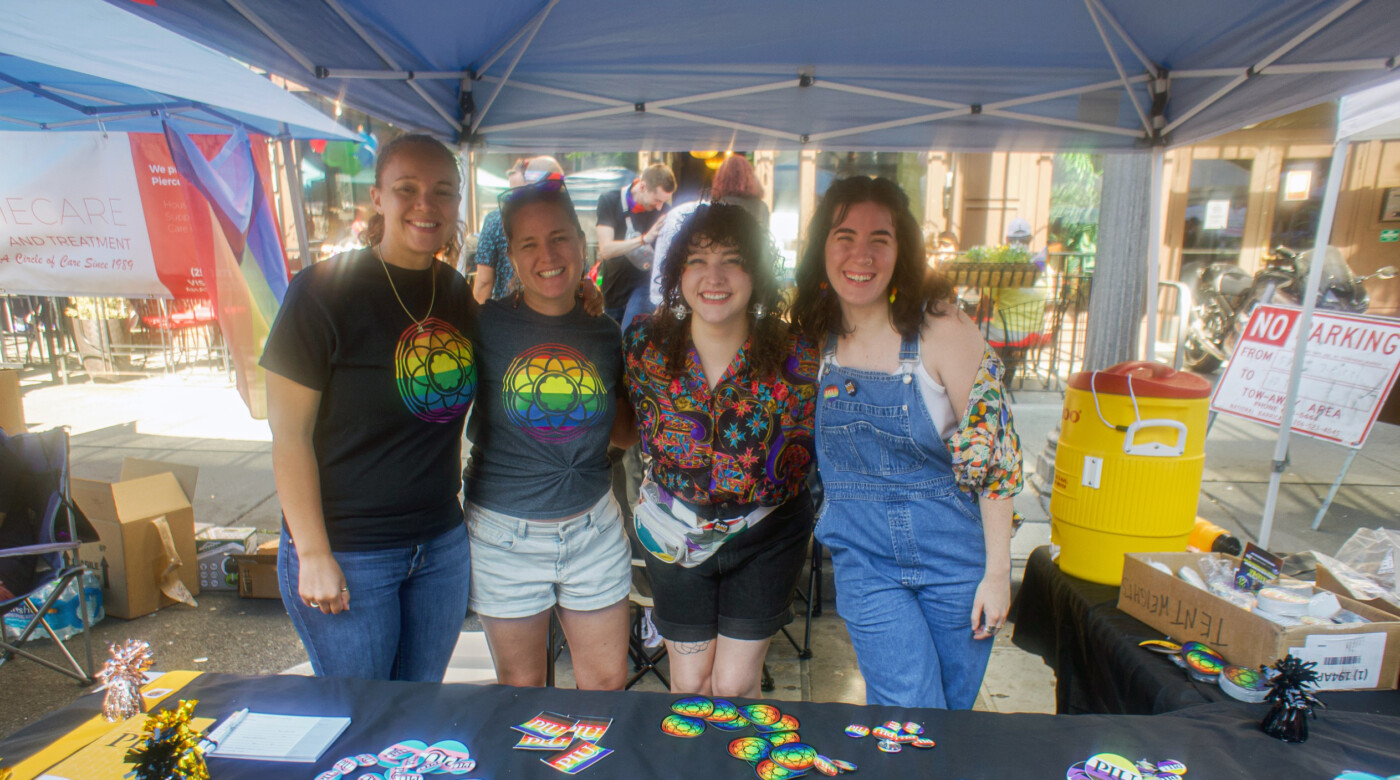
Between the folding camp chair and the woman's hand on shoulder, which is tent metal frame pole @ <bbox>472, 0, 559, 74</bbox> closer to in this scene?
the woman's hand on shoulder

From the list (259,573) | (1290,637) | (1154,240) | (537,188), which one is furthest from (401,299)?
(1154,240)

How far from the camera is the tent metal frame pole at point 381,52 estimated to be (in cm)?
227

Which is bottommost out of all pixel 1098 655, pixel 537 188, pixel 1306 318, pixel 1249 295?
pixel 1098 655

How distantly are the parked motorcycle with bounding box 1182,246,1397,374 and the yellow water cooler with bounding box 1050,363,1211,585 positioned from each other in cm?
672

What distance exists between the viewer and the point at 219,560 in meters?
3.74

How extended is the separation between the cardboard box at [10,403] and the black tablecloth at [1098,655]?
504 centimetres

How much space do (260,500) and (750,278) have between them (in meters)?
4.35

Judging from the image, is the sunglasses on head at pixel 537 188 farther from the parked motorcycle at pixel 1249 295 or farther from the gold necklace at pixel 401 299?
the parked motorcycle at pixel 1249 295

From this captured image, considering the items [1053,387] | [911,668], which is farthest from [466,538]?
[1053,387]

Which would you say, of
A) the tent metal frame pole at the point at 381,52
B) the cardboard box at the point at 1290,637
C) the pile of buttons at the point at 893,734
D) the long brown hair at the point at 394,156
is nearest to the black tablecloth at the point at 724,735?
the pile of buttons at the point at 893,734

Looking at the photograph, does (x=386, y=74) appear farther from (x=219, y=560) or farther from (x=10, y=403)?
(x=10, y=403)

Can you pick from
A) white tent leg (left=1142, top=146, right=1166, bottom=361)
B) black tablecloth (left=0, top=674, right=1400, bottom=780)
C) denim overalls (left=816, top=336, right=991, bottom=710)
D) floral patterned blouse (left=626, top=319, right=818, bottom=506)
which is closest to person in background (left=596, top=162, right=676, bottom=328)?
floral patterned blouse (left=626, top=319, right=818, bottom=506)

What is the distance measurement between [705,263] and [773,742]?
3.61 feet

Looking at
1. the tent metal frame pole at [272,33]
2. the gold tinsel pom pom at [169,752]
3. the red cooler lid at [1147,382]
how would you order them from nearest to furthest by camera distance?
the gold tinsel pom pom at [169,752]
the tent metal frame pole at [272,33]
the red cooler lid at [1147,382]
